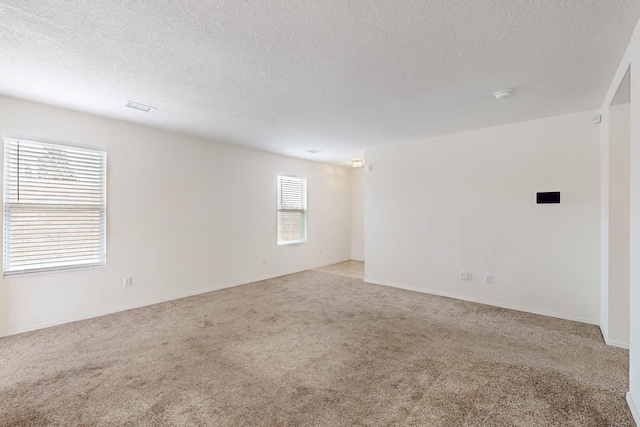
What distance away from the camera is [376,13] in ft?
5.90

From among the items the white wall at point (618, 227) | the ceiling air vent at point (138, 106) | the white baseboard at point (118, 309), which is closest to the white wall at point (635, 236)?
the white wall at point (618, 227)

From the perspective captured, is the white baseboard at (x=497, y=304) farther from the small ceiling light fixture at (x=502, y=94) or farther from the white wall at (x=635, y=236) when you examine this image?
the small ceiling light fixture at (x=502, y=94)

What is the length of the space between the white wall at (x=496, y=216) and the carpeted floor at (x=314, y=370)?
0.56m

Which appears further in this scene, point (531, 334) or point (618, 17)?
point (531, 334)

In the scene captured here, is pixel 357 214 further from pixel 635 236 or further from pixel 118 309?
pixel 635 236

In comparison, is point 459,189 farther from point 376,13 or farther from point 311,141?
point 376,13

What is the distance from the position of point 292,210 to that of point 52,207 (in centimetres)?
389

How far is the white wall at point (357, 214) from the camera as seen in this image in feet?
25.6

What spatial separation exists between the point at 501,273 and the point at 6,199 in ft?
19.7

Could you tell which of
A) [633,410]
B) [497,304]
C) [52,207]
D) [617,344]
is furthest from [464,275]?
[52,207]

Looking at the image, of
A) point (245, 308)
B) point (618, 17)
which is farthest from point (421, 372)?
point (618, 17)

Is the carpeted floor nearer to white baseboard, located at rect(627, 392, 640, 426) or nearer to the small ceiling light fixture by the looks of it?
white baseboard, located at rect(627, 392, 640, 426)

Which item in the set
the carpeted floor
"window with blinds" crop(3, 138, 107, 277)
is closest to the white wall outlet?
the carpeted floor

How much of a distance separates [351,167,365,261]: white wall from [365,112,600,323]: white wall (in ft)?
7.70
